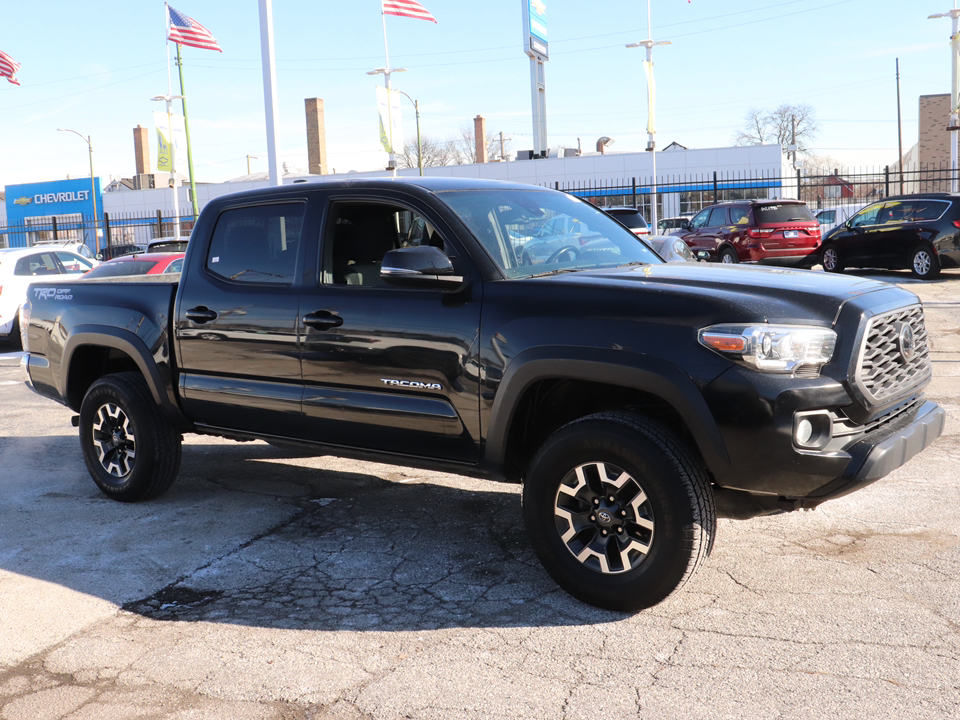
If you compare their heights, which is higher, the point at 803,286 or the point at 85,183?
the point at 85,183

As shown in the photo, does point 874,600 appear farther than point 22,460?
No

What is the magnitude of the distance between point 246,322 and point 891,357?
325cm

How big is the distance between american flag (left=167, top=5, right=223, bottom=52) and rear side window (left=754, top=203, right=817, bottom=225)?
1323 cm

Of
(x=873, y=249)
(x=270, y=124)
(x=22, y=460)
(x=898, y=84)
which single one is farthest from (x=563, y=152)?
(x=22, y=460)

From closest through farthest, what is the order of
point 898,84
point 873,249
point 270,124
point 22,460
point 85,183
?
point 22,460 < point 270,124 < point 873,249 < point 85,183 < point 898,84

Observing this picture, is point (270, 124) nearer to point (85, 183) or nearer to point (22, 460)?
point (22, 460)

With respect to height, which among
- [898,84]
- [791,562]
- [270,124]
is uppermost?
[898,84]

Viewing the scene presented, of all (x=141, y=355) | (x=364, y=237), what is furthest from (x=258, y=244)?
(x=141, y=355)

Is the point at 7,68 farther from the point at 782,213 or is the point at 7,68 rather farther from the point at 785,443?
the point at 785,443

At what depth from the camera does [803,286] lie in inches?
155

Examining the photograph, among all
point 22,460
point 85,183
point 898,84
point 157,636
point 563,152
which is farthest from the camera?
point 898,84

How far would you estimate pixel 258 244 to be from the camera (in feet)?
17.1

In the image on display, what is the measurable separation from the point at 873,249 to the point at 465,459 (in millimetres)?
16835

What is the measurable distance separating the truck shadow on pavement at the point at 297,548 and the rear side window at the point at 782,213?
15.5 metres
